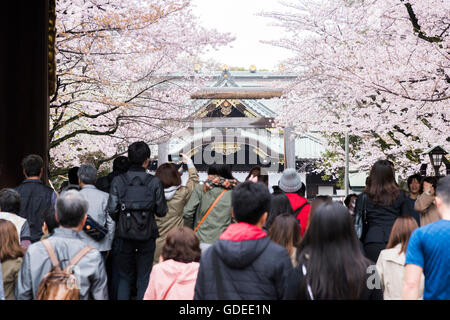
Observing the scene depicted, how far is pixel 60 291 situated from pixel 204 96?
19.6 meters

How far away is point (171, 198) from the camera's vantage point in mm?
5770

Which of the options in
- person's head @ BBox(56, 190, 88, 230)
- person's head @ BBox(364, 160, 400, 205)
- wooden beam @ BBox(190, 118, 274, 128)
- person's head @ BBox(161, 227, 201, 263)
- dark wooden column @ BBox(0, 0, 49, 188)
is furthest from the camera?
wooden beam @ BBox(190, 118, 274, 128)

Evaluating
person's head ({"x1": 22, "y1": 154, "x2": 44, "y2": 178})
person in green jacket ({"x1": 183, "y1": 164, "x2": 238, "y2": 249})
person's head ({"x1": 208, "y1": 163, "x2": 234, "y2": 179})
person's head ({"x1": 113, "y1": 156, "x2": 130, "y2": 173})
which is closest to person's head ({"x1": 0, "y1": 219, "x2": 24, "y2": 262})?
person's head ({"x1": 22, "y1": 154, "x2": 44, "y2": 178})

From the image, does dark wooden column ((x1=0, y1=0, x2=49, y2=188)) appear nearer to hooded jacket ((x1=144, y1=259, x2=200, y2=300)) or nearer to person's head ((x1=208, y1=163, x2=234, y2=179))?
person's head ((x1=208, y1=163, x2=234, y2=179))

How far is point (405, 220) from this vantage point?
399cm

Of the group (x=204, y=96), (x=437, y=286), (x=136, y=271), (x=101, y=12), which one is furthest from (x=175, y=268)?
(x=204, y=96)

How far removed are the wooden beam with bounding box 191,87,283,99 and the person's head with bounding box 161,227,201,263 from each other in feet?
62.7

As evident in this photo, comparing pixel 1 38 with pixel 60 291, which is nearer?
pixel 60 291

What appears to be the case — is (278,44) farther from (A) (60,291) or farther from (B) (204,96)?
(A) (60,291)

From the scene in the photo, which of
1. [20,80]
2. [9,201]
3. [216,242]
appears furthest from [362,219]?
[20,80]

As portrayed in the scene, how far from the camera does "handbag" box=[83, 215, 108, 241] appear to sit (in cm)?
470

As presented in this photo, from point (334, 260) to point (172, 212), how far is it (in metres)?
3.29

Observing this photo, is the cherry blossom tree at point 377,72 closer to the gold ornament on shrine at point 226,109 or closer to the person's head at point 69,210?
the person's head at point 69,210

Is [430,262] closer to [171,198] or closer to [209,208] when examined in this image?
[209,208]
